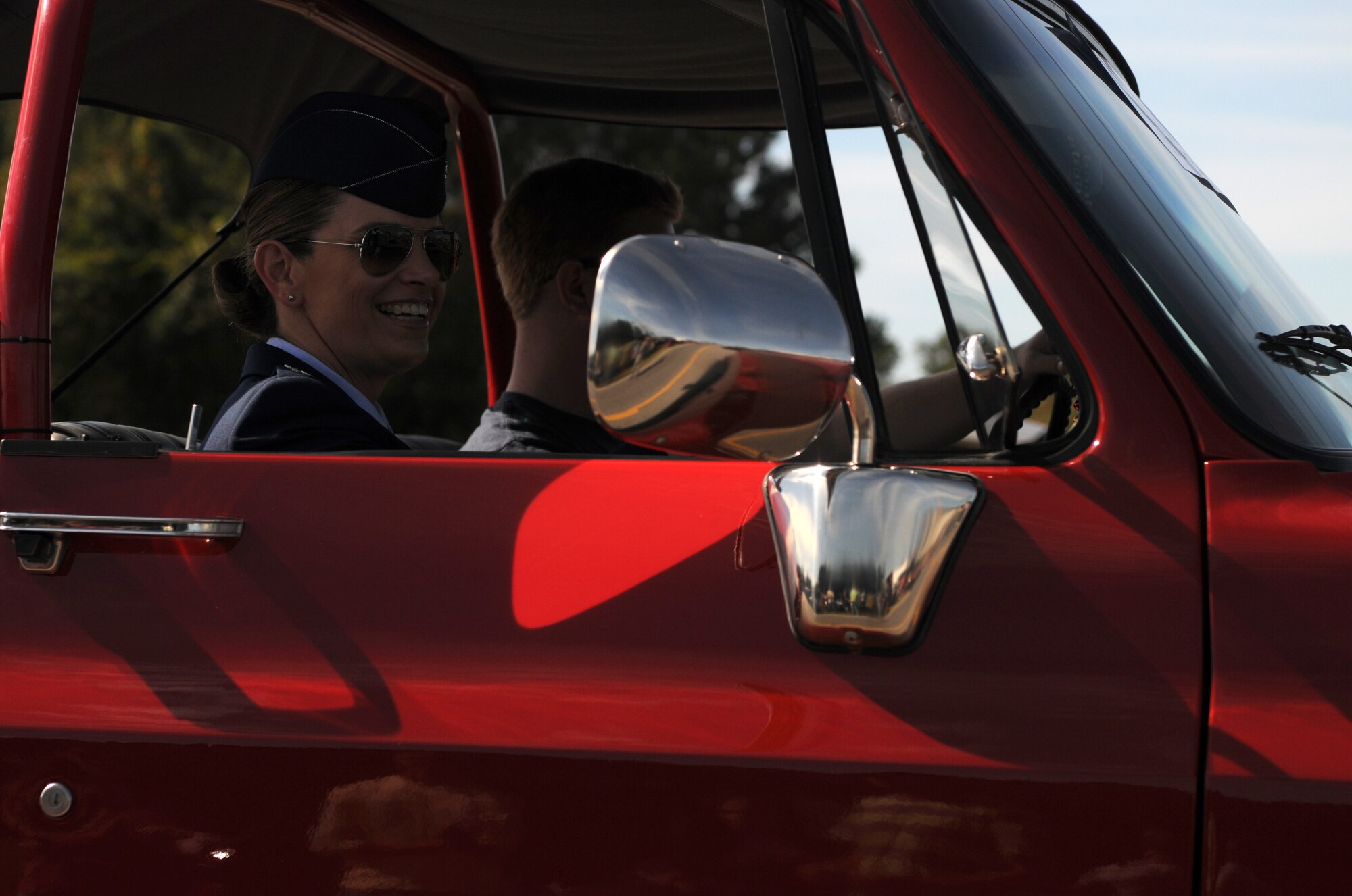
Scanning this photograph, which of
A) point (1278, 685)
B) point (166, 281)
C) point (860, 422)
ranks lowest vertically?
point (166, 281)

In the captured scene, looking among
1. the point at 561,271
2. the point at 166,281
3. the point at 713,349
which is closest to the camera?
the point at 713,349

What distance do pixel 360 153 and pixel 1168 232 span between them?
1330mm

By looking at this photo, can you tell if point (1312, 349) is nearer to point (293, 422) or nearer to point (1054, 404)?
point (1054, 404)

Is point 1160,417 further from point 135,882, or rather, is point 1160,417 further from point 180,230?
point 180,230

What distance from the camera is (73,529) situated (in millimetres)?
1417

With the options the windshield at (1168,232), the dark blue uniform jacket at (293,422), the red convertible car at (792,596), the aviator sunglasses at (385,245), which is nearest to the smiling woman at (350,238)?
the aviator sunglasses at (385,245)

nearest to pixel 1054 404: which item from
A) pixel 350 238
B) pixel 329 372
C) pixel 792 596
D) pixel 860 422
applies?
pixel 860 422

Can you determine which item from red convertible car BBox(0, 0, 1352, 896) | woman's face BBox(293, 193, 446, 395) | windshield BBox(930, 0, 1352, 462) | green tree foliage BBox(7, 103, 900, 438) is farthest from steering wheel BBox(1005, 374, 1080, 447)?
green tree foliage BBox(7, 103, 900, 438)

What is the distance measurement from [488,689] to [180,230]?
1752 centimetres

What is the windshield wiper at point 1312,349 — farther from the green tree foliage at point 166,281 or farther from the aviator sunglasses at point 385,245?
the green tree foliage at point 166,281

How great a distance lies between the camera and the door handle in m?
1.41

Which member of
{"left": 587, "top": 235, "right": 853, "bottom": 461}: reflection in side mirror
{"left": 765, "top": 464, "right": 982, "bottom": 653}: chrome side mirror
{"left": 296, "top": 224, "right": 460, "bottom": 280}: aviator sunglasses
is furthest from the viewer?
{"left": 296, "top": 224, "right": 460, "bottom": 280}: aviator sunglasses

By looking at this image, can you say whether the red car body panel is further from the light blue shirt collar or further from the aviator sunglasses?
the aviator sunglasses

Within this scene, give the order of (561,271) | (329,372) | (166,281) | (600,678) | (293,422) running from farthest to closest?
(166,281) → (561,271) → (329,372) → (293,422) → (600,678)
